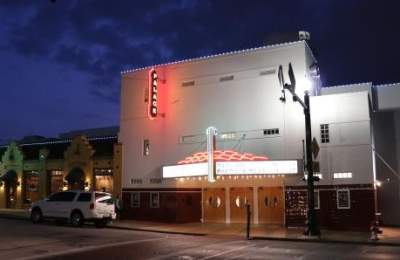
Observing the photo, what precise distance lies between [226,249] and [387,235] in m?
9.31

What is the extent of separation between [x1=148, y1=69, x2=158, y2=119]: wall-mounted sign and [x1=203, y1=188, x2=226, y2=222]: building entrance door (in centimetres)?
568

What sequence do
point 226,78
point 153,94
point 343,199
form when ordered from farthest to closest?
point 153,94, point 226,78, point 343,199

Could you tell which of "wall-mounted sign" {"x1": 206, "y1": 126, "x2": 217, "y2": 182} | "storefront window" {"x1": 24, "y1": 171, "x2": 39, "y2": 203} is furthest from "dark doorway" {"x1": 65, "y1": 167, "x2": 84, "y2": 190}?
"wall-mounted sign" {"x1": 206, "y1": 126, "x2": 217, "y2": 182}

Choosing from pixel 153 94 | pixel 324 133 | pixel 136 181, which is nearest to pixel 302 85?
pixel 324 133

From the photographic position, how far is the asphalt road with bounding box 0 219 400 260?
50.6 feet

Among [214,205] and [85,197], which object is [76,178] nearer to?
[85,197]

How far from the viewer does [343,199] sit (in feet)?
82.9

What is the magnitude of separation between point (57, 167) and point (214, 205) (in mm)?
13390

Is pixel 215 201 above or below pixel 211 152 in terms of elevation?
below

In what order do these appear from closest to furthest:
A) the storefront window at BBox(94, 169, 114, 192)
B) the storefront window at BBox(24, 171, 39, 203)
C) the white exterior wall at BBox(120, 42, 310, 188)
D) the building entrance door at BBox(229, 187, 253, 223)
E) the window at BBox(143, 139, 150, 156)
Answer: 1. the white exterior wall at BBox(120, 42, 310, 188)
2. the building entrance door at BBox(229, 187, 253, 223)
3. the window at BBox(143, 139, 150, 156)
4. the storefront window at BBox(94, 169, 114, 192)
5. the storefront window at BBox(24, 171, 39, 203)

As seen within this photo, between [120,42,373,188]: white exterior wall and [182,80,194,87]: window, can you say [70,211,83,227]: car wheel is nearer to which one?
[120,42,373,188]: white exterior wall

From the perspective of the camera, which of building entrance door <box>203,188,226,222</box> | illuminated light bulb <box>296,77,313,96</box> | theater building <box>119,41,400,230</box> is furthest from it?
building entrance door <box>203,188,226,222</box>

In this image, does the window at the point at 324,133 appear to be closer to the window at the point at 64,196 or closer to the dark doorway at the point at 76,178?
the window at the point at 64,196

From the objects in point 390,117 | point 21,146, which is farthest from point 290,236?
point 21,146
